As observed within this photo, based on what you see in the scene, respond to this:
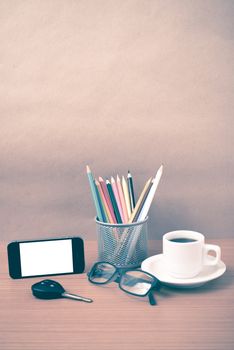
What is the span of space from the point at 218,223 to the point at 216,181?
3.8 inches

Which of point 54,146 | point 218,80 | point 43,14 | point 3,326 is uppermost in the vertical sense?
point 43,14

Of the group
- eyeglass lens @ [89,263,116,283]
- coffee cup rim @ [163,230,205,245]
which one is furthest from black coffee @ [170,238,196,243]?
eyeglass lens @ [89,263,116,283]

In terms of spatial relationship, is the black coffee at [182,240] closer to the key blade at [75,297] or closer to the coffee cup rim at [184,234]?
the coffee cup rim at [184,234]

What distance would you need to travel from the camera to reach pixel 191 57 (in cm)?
97

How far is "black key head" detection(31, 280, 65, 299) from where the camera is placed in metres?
0.76

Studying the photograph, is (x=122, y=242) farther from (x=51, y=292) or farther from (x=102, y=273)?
(x=51, y=292)

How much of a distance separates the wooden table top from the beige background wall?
0.24 meters

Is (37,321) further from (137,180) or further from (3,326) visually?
(137,180)

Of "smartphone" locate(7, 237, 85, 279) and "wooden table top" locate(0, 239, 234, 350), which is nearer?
"wooden table top" locate(0, 239, 234, 350)

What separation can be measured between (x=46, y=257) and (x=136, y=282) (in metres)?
0.18

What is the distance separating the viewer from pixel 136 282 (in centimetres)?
80

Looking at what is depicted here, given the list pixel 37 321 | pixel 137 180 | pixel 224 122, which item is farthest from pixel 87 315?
pixel 224 122

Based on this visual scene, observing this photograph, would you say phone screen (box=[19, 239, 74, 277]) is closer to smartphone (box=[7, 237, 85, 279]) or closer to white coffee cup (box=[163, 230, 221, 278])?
smartphone (box=[7, 237, 85, 279])

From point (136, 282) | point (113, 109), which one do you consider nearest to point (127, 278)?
point (136, 282)
